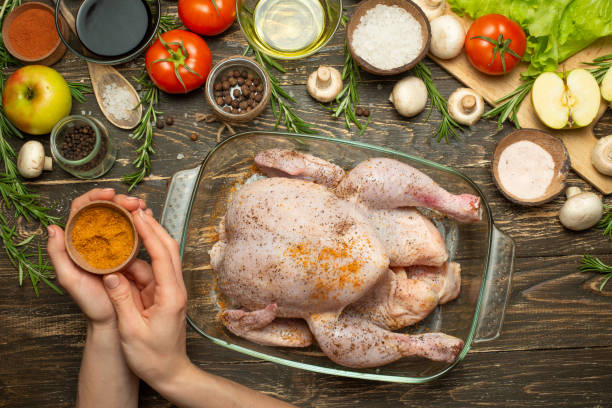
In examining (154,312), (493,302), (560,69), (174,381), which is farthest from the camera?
(560,69)

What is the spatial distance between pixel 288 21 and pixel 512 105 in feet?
3.17

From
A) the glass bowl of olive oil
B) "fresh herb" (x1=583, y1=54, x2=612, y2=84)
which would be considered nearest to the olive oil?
the glass bowl of olive oil

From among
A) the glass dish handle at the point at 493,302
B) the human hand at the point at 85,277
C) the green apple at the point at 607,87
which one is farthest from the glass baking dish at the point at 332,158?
the green apple at the point at 607,87

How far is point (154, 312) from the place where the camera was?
140cm

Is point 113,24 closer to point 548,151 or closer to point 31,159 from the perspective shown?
point 31,159

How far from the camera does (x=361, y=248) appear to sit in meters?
1.47

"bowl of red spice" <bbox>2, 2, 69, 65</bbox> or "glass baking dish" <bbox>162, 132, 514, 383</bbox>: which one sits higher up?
"bowl of red spice" <bbox>2, 2, 69, 65</bbox>

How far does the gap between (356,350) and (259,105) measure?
0.96 metres

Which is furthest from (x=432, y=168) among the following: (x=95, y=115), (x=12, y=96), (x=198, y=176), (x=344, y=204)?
(x=12, y=96)

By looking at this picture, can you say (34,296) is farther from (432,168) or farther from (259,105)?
(432,168)

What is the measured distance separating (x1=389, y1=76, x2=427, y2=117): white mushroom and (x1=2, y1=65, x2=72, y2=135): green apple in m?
1.30

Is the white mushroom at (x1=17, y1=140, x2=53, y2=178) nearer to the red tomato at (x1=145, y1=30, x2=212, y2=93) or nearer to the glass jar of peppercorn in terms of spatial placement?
the glass jar of peppercorn

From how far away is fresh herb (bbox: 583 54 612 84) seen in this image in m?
1.86

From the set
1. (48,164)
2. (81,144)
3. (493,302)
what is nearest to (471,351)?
(493,302)
